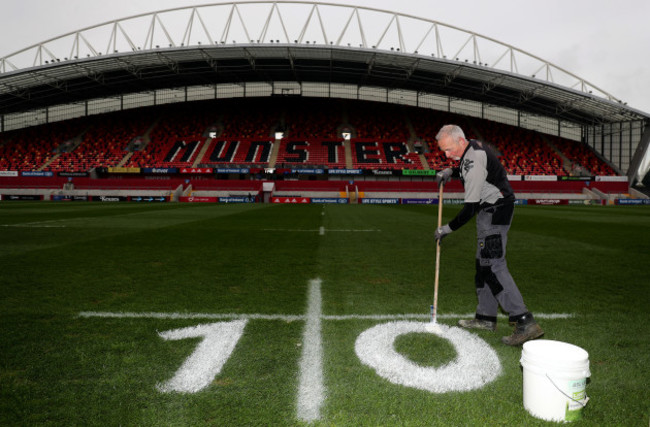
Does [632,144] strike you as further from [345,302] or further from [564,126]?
[345,302]

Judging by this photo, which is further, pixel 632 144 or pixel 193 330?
pixel 632 144

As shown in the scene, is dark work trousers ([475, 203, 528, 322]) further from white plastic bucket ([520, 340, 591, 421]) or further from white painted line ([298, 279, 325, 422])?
white painted line ([298, 279, 325, 422])

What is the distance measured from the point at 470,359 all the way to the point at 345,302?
5.44 feet

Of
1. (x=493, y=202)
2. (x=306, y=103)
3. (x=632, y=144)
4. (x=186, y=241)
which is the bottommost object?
(x=186, y=241)

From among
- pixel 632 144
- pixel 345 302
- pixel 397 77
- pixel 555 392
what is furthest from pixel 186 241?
pixel 632 144

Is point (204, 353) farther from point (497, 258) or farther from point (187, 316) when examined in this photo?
point (497, 258)

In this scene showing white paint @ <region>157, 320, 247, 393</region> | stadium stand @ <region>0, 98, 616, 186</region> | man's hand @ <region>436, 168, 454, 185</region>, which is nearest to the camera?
white paint @ <region>157, 320, 247, 393</region>

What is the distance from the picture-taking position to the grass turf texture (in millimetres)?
2152

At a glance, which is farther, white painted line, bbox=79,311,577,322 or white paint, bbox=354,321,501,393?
white painted line, bbox=79,311,577,322

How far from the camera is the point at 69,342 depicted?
119 inches

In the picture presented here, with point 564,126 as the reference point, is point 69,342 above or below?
below

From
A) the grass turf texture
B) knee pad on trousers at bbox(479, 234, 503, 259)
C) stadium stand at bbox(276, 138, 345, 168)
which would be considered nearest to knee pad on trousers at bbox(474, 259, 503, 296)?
knee pad on trousers at bbox(479, 234, 503, 259)

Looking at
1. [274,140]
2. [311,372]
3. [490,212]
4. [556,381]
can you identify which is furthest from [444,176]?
[274,140]

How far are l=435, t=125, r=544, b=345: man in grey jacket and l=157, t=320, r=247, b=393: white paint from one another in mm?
2108
